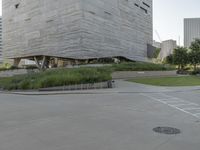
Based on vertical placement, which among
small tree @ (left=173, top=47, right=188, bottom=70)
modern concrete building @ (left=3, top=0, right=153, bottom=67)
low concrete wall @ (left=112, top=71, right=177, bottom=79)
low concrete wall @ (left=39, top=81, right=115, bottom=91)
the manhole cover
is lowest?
the manhole cover

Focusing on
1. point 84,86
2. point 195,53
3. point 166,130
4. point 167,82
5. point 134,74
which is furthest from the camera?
point 195,53

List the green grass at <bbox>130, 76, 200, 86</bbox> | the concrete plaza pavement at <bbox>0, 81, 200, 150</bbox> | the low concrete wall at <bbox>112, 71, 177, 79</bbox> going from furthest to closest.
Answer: the low concrete wall at <bbox>112, 71, 177, 79</bbox>
the green grass at <bbox>130, 76, 200, 86</bbox>
the concrete plaza pavement at <bbox>0, 81, 200, 150</bbox>

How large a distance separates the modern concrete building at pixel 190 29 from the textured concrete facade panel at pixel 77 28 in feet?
193

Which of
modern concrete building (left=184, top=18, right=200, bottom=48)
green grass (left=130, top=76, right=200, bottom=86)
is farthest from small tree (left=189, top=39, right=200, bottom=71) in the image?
modern concrete building (left=184, top=18, right=200, bottom=48)

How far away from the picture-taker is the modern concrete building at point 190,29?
117m

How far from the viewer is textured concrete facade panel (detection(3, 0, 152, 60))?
153 feet

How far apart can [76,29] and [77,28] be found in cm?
34

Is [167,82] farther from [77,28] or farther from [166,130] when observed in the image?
[166,130]

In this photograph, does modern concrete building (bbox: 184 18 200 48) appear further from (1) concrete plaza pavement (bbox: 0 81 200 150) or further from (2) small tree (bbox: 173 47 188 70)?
(1) concrete plaza pavement (bbox: 0 81 200 150)

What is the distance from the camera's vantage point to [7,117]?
9062 mm

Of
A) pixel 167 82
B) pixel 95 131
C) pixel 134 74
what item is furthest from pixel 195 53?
pixel 95 131

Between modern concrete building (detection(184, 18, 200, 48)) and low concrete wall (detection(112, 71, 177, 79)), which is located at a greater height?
modern concrete building (detection(184, 18, 200, 48))

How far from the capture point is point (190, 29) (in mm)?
119375

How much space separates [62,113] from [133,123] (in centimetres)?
327
